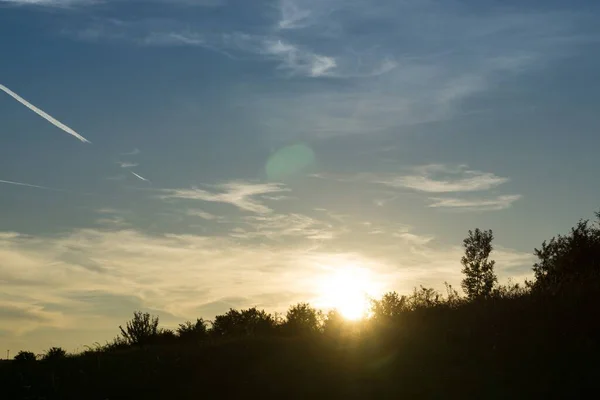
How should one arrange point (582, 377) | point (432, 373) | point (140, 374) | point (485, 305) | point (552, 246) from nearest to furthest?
1. point (582, 377)
2. point (432, 373)
3. point (140, 374)
4. point (485, 305)
5. point (552, 246)

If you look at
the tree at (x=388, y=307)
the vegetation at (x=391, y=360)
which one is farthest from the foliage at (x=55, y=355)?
the tree at (x=388, y=307)

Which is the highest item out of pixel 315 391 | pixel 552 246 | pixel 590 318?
pixel 552 246

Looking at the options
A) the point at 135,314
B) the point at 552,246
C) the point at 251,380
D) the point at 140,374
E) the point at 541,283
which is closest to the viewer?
the point at 251,380

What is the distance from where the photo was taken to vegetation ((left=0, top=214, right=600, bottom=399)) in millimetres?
20672

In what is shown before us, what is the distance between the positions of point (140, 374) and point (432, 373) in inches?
401

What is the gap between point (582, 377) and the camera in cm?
1984

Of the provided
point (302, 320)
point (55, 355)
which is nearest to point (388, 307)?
point (302, 320)

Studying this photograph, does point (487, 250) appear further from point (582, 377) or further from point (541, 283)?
point (582, 377)

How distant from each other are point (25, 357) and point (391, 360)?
17.1 metres

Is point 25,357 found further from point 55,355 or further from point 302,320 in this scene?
point 302,320

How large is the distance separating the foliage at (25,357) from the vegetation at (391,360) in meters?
0.04

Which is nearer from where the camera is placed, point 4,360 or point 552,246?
point 4,360

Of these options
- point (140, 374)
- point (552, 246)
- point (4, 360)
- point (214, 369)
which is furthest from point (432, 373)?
point (552, 246)

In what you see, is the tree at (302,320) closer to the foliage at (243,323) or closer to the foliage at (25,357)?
the foliage at (243,323)
